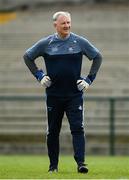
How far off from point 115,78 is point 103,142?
3.25 meters

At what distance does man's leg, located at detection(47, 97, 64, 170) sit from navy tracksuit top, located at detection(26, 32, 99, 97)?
0.39 feet

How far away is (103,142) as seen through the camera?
58.9ft

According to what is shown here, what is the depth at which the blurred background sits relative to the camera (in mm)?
17844

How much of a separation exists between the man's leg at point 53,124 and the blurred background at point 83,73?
7404 mm

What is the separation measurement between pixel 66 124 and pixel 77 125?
355 inches

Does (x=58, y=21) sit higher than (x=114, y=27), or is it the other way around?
(x=58, y=21)

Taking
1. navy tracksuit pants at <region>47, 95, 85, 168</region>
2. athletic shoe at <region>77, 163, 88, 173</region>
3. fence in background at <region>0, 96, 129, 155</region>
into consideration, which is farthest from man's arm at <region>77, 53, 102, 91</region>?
fence in background at <region>0, 96, 129, 155</region>

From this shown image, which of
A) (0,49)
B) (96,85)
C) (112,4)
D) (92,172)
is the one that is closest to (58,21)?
(92,172)

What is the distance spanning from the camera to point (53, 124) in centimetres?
971

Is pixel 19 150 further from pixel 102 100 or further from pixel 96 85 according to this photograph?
pixel 96 85

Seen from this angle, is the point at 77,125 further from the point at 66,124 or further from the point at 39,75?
the point at 66,124

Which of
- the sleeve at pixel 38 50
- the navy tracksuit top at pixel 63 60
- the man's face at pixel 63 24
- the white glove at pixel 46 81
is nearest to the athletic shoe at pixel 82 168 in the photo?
the navy tracksuit top at pixel 63 60

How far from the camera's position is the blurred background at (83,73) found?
17.8 m

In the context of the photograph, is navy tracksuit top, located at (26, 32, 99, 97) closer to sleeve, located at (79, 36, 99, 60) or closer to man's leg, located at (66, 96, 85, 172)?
sleeve, located at (79, 36, 99, 60)
